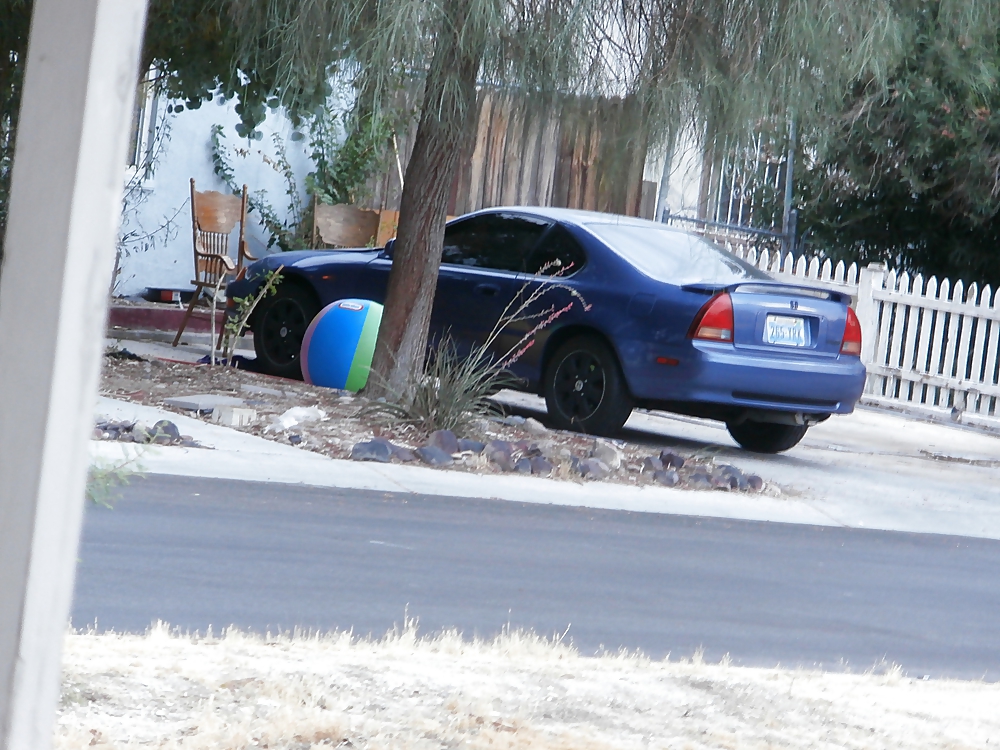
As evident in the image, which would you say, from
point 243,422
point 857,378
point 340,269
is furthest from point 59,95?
point 340,269

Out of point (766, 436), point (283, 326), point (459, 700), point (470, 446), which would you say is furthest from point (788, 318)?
point (459, 700)

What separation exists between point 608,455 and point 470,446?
Result: 2.64 feet

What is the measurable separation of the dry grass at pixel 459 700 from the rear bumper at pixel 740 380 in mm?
4611

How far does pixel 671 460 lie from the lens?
340 inches

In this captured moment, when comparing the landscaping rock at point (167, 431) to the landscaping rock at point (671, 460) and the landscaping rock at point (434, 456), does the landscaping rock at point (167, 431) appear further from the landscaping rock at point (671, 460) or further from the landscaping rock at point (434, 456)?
the landscaping rock at point (671, 460)

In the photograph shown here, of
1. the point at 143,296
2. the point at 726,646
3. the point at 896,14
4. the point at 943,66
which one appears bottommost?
the point at 726,646

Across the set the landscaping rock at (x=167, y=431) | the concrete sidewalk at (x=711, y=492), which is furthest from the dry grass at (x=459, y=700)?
the landscaping rock at (x=167, y=431)

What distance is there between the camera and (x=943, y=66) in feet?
48.2

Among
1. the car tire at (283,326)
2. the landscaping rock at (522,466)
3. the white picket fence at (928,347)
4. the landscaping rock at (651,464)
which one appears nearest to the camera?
the landscaping rock at (522,466)

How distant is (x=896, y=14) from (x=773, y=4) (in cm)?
74

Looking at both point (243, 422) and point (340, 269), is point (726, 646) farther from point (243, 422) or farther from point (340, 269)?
point (340, 269)

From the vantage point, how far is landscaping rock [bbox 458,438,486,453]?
27.2 ft

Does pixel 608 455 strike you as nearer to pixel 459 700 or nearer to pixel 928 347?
pixel 459 700

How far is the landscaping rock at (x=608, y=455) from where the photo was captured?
836cm
